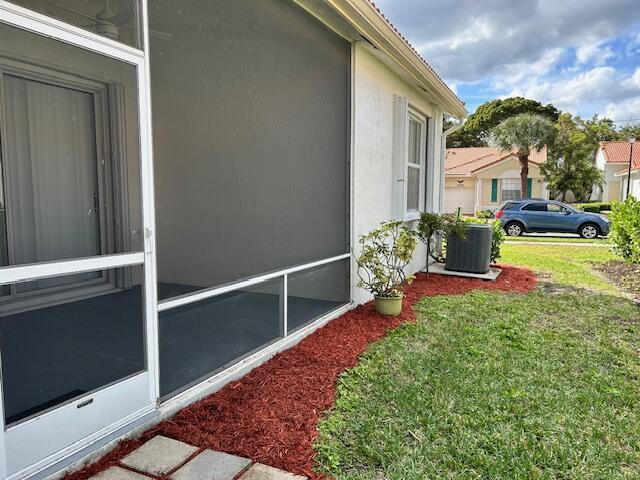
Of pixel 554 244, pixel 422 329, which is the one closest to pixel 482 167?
pixel 554 244

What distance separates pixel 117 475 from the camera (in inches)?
82.5

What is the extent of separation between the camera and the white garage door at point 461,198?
28375mm

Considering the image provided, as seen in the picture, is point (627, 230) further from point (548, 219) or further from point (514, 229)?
point (514, 229)

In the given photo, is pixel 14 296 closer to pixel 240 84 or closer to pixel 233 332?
pixel 233 332

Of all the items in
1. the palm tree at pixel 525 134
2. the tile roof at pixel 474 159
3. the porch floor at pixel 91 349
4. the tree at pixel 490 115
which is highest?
the tree at pixel 490 115

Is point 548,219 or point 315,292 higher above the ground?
point 548,219

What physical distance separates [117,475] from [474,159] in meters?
31.4

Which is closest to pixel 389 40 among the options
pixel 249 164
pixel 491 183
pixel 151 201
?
pixel 249 164

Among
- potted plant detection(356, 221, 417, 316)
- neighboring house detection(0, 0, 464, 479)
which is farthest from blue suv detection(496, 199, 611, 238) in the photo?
potted plant detection(356, 221, 417, 316)

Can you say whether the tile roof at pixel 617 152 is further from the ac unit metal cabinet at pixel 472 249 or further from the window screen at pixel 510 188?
the ac unit metal cabinet at pixel 472 249

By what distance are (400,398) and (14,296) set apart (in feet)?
7.71

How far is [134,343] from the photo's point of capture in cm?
254

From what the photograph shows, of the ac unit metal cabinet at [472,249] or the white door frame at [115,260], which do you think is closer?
the white door frame at [115,260]

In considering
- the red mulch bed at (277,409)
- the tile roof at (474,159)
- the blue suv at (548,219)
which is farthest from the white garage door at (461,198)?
the red mulch bed at (277,409)
